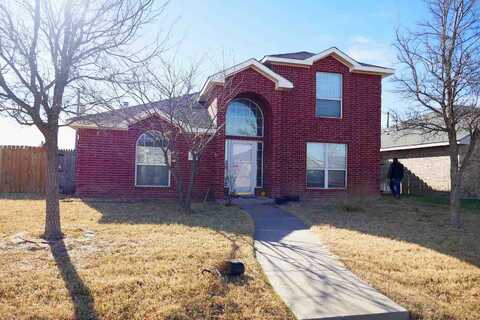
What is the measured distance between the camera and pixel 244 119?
15.8 meters

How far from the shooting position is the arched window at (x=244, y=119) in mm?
15641

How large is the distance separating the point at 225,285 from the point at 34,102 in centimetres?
488

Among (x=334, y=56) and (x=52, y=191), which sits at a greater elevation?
(x=334, y=56)

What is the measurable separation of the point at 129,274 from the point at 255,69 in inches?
421

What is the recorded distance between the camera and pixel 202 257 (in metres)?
6.41

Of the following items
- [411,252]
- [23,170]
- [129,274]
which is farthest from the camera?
[23,170]

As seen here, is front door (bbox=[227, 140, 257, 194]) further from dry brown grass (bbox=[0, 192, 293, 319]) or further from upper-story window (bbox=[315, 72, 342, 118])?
dry brown grass (bbox=[0, 192, 293, 319])

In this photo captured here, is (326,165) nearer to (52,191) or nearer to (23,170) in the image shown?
(52,191)

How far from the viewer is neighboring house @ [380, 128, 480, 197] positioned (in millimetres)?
18500

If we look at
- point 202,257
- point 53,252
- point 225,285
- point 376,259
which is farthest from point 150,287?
point 376,259

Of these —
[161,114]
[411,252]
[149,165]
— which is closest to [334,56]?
[161,114]

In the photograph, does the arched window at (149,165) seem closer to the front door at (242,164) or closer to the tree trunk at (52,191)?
the front door at (242,164)

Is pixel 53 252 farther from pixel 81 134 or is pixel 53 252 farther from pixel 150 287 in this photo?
pixel 81 134

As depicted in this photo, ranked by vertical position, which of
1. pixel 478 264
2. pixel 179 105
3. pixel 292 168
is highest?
pixel 179 105
